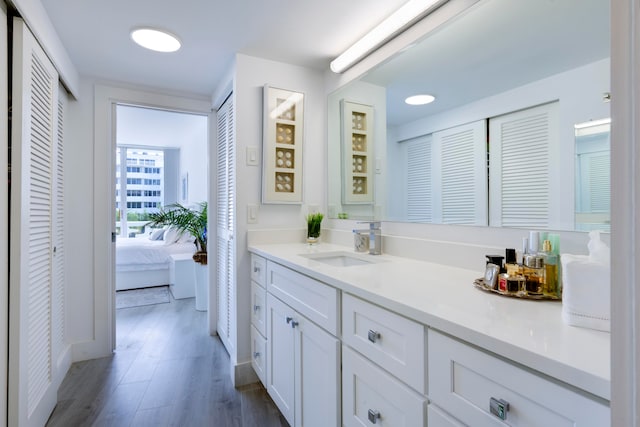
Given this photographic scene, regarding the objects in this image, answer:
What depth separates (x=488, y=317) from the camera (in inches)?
29.8

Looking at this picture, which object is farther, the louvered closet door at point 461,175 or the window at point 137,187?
the window at point 137,187

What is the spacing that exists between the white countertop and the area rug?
328 centimetres

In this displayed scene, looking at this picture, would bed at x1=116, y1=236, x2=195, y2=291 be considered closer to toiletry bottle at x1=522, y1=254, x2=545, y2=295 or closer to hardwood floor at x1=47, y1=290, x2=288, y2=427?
hardwood floor at x1=47, y1=290, x2=288, y2=427

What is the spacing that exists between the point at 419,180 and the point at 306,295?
773mm

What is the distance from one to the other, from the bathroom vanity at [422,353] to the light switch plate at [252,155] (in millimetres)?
737

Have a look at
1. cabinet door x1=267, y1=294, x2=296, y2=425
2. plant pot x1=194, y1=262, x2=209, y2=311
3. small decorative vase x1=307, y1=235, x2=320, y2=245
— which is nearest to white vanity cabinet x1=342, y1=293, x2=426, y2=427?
cabinet door x1=267, y1=294, x2=296, y2=425

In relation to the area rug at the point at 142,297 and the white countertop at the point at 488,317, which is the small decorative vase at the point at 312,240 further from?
the area rug at the point at 142,297

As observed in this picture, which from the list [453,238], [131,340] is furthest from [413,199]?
[131,340]

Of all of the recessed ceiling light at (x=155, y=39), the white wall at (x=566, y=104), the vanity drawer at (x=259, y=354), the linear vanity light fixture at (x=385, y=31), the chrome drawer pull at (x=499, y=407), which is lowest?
the vanity drawer at (x=259, y=354)

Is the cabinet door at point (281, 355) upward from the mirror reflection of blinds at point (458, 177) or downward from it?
downward

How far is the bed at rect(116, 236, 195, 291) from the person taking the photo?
173 inches

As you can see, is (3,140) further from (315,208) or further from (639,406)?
(639,406)

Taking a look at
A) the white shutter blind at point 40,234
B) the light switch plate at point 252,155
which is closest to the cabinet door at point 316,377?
the light switch plate at point 252,155

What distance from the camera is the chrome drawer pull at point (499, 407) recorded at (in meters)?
0.64
